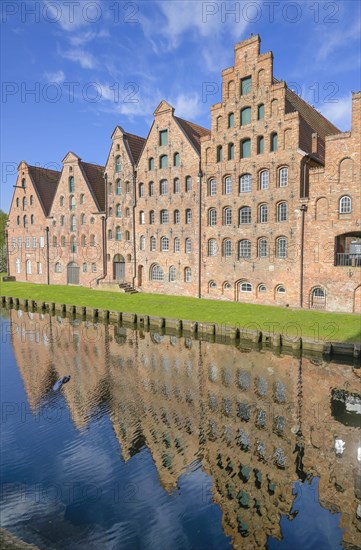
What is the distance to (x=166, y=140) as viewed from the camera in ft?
119

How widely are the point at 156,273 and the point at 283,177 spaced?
16398 millimetres

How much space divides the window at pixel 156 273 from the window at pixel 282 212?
13.8 metres

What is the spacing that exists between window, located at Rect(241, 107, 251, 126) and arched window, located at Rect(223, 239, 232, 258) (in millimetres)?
10095

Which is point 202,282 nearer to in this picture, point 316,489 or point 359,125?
point 359,125

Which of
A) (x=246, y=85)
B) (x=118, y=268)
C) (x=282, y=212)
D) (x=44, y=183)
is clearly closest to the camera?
(x=282, y=212)

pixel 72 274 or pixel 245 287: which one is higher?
pixel 72 274

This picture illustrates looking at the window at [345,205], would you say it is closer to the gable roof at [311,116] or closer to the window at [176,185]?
the gable roof at [311,116]

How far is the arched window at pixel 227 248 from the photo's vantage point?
32.2 m

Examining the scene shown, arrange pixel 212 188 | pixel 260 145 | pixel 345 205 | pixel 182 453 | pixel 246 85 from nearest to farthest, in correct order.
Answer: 1. pixel 182 453
2. pixel 345 205
3. pixel 260 145
4. pixel 246 85
5. pixel 212 188

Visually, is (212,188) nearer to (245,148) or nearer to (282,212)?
(245,148)

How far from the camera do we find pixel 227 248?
32.5m

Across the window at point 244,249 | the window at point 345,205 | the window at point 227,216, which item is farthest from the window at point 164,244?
the window at point 345,205

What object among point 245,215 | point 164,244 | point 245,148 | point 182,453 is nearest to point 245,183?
point 245,215

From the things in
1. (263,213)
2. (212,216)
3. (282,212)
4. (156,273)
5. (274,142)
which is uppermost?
(274,142)
